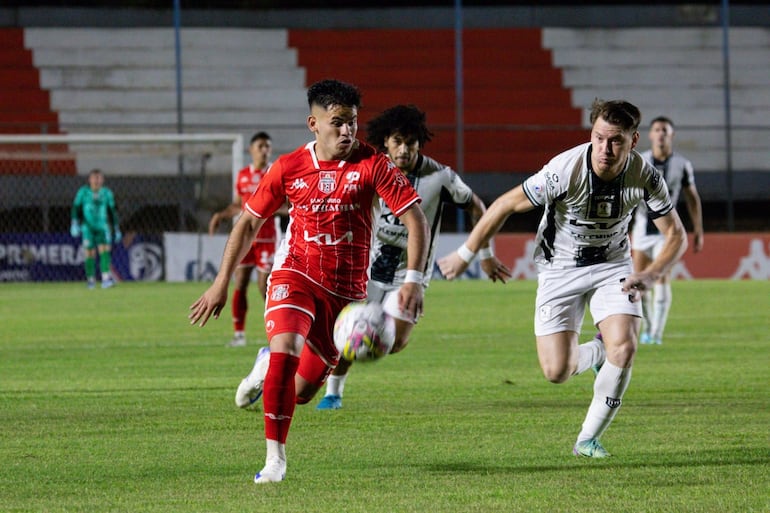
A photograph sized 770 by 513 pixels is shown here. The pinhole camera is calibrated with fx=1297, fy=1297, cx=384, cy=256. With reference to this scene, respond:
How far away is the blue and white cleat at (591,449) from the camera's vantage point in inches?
257

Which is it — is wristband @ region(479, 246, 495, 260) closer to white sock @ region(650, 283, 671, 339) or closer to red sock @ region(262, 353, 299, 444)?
red sock @ region(262, 353, 299, 444)

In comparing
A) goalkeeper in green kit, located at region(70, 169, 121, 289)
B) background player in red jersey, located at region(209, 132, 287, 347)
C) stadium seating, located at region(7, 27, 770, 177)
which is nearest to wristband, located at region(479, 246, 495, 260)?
background player in red jersey, located at region(209, 132, 287, 347)

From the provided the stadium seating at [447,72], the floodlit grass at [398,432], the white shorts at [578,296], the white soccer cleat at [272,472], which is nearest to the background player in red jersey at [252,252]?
the floodlit grass at [398,432]

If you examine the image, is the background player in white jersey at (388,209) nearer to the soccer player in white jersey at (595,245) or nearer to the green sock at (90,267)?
the soccer player in white jersey at (595,245)

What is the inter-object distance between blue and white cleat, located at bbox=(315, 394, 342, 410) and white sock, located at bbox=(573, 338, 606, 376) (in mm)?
1902

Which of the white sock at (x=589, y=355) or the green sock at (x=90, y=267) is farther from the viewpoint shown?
the green sock at (x=90, y=267)

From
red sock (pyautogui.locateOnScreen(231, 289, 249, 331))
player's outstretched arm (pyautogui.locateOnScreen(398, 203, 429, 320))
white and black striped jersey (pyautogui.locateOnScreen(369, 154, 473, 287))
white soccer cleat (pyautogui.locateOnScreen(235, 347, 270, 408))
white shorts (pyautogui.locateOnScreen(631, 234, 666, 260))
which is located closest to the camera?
player's outstretched arm (pyautogui.locateOnScreen(398, 203, 429, 320))

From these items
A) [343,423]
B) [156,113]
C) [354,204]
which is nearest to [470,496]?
[354,204]

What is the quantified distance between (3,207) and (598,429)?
73.2 ft

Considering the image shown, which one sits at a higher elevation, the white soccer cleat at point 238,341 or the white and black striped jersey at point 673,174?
the white and black striped jersey at point 673,174

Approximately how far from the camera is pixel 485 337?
14.4 metres

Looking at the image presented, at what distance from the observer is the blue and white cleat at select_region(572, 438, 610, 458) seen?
21.4ft

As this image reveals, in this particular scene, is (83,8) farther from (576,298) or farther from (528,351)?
(576,298)

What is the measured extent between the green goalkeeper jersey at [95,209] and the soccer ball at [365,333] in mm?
19754
